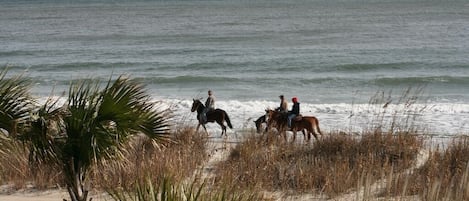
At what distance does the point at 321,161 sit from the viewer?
13.5m

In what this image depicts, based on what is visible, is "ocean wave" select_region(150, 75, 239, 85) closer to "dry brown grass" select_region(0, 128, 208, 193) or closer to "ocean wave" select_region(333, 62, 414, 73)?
"ocean wave" select_region(333, 62, 414, 73)

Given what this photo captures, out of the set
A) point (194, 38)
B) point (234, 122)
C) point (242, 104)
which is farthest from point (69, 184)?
point (194, 38)

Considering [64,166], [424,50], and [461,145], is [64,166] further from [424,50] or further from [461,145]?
[424,50]

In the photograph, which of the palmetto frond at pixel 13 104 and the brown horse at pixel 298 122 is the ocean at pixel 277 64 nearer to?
the brown horse at pixel 298 122

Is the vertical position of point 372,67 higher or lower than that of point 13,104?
higher

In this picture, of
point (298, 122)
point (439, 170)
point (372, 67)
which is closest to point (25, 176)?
point (439, 170)

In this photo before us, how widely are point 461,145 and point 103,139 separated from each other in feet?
24.6

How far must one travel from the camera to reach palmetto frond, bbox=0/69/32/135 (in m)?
8.00

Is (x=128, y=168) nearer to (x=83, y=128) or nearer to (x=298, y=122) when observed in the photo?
(x=83, y=128)

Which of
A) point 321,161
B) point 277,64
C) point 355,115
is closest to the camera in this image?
point 321,161

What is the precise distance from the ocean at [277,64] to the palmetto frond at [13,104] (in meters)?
5.05

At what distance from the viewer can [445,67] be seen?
1484 inches

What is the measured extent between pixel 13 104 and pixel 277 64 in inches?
1302

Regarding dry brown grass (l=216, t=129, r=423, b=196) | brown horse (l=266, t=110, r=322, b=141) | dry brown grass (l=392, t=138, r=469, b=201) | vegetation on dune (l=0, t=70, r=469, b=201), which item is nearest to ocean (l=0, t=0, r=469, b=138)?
brown horse (l=266, t=110, r=322, b=141)
